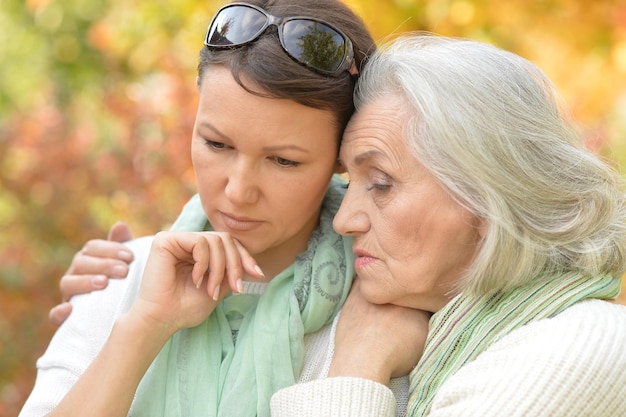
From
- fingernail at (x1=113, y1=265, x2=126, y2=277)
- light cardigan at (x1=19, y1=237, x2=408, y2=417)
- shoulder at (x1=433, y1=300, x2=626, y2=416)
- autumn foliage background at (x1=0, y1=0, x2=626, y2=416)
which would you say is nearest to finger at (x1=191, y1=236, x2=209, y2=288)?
light cardigan at (x1=19, y1=237, x2=408, y2=417)

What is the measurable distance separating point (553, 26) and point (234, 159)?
105 inches

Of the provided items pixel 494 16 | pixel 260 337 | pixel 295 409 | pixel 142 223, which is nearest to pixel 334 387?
pixel 295 409

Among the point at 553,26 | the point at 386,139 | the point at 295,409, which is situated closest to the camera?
the point at 295,409

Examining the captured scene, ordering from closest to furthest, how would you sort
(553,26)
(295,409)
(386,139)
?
1. (295,409)
2. (386,139)
3. (553,26)

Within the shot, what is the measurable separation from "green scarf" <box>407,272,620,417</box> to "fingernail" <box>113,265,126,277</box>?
992 millimetres

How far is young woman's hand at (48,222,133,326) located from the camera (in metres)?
2.67

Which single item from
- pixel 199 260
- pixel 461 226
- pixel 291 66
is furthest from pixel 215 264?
pixel 461 226

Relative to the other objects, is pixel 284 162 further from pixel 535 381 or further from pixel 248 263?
pixel 535 381

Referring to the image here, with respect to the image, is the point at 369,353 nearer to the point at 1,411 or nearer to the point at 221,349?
the point at 221,349

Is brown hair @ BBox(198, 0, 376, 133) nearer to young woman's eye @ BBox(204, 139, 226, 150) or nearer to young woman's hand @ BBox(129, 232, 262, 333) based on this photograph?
young woman's eye @ BBox(204, 139, 226, 150)

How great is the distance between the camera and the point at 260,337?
2430 mm

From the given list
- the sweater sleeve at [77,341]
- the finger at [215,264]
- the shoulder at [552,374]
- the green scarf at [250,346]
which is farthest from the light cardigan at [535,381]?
the sweater sleeve at [77,341]

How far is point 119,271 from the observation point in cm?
267

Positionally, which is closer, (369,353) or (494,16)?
(369,353)
